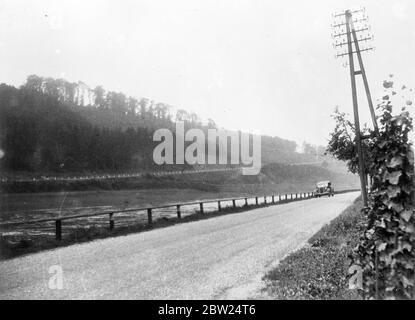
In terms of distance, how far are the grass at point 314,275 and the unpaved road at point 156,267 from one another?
0.47 m

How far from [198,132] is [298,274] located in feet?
502

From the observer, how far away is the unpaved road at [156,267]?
7223mm

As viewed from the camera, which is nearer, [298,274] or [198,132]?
[298,274]

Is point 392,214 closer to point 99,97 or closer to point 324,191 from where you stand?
point 324,191

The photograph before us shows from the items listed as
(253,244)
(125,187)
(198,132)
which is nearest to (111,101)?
(198,132)

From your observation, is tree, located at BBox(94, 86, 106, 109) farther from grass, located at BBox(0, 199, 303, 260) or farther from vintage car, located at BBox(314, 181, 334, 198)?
grass, located at BBox(0, 199, 303, 260)

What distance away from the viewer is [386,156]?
18.2 feet

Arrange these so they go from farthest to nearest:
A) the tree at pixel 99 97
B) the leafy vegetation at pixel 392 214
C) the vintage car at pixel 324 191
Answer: the tree at pixel 99 97 → the vintage car at pixel 324 191 → the leafy vegetation at pixel 392 214

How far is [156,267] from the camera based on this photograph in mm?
9219

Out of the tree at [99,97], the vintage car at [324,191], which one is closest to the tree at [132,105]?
the tree at [99,97]

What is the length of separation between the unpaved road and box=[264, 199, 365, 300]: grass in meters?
0.47

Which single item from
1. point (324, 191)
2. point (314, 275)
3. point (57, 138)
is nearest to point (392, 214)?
point (314, 275)

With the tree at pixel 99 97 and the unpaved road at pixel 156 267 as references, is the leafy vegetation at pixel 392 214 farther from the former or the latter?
the tree at pixel 99 97
